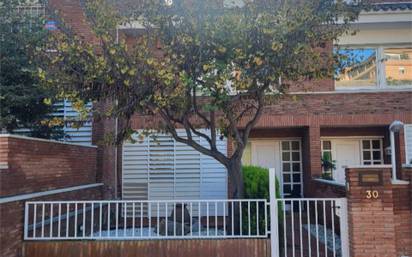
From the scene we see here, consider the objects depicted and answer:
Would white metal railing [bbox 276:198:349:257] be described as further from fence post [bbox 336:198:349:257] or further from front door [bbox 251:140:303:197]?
front door [bbox 251:140:303:197]

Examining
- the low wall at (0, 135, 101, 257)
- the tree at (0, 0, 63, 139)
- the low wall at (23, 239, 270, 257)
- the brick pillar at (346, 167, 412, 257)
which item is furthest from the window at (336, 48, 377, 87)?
the tree at (0, 0, 63, 139)

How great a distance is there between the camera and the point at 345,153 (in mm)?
12281

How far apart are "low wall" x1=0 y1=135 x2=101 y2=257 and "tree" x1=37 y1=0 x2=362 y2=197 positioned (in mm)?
1313

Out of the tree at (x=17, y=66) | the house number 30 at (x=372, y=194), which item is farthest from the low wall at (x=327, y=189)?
the tree at (x=17, y=66)

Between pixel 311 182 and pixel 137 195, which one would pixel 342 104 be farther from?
pixel 137 195

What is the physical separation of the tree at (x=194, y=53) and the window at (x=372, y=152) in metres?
6.80

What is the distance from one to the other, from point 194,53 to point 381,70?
7.82 metres

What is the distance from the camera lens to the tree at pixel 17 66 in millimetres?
7590

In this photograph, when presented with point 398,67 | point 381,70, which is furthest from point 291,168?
point 398,67

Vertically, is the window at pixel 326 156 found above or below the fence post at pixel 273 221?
above

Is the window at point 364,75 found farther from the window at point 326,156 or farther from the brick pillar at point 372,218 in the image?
the brick pillar at point 372,218

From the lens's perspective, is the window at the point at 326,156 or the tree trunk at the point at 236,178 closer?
the tree trunk at the point at 236,178

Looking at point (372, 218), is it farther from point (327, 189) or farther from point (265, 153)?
point (265, 153)

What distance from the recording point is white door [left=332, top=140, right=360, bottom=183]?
1222 cm
